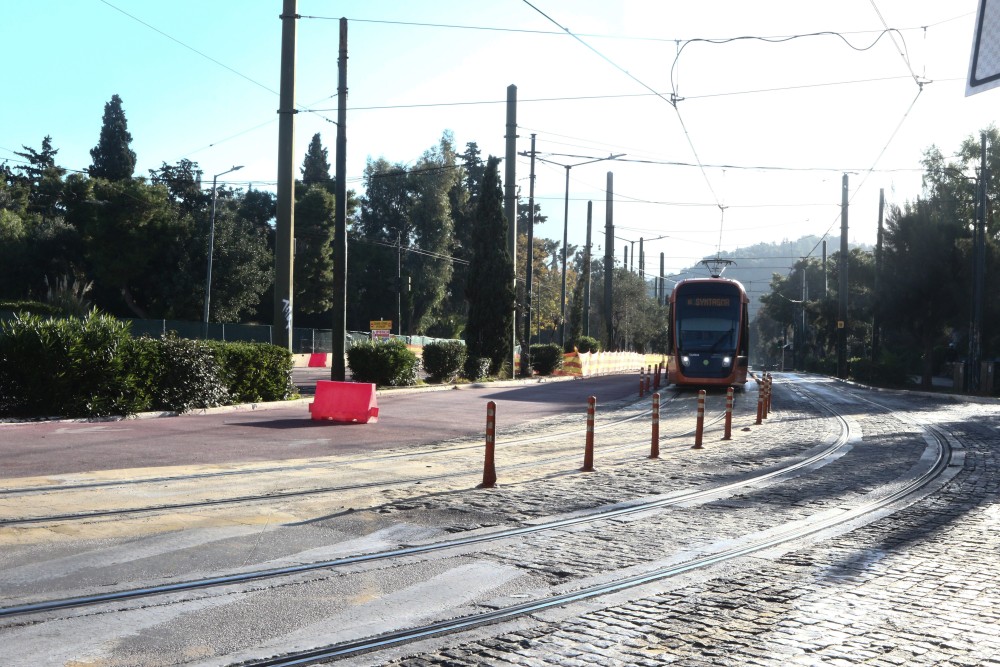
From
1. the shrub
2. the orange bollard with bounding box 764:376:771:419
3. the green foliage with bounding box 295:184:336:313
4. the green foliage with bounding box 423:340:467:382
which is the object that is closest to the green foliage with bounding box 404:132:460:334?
the green foliage with bounding box 295:184:336:313

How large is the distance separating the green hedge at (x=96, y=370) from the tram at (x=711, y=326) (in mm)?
17059

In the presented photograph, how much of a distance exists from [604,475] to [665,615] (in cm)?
655

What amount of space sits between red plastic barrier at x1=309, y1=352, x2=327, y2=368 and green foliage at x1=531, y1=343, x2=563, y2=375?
578 inches

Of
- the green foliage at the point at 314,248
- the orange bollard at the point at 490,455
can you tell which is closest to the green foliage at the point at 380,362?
the orange bollard at the point at 490,455

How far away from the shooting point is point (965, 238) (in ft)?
151

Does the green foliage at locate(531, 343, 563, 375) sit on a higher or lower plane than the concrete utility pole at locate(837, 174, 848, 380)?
lower

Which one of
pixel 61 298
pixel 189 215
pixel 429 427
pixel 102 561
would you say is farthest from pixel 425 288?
pixel 102 561

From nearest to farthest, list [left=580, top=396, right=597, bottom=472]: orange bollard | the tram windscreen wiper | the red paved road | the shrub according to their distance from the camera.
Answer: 1. the red paved road
2. [left=580, top=396, right=597, bottom=472]: orange bollard
3. the tram windscreen wiper
4. the shrub

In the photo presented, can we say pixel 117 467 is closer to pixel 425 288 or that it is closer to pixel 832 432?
pixel 832 432

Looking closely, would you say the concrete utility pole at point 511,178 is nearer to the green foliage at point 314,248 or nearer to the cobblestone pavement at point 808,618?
the cobblestone pavement at point 808,618

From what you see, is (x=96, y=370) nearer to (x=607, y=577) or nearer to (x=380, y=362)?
(x=380, y=362)

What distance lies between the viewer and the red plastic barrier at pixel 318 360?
177 ft

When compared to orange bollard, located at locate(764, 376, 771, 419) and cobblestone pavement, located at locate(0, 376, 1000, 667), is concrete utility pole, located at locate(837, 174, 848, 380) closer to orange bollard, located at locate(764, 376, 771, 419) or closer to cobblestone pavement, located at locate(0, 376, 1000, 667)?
orange bollard, located at locate(764, 376, 771, 419)

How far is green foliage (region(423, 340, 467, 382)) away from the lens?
3231cm
